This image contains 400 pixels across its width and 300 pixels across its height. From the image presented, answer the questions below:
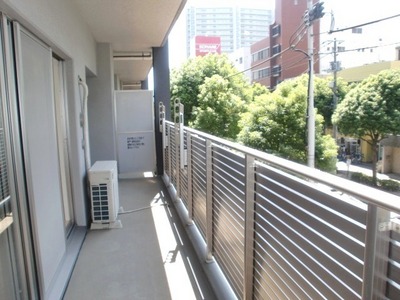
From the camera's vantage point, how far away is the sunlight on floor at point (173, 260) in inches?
89.4

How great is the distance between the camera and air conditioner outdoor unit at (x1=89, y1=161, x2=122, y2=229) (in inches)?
136

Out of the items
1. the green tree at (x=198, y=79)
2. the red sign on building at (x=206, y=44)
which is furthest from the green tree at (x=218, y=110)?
the red sign on building at (x=206, y=44)

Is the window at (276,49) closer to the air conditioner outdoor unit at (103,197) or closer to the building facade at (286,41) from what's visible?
the building facade at (286,41)

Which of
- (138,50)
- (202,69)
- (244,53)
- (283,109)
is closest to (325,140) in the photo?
(283,109)

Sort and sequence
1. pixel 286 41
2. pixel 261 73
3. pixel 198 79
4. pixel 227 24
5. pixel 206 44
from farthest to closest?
pixel 227 24, pixel 206 44, pixel 261 73, pixel 286 41, pixel 198 79

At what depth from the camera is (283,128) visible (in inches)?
574

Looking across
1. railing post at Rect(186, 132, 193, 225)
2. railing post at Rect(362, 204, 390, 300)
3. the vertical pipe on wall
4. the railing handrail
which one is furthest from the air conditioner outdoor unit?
railing post at Rect(362, 204, 390, 300)

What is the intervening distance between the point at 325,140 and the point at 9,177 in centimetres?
1465

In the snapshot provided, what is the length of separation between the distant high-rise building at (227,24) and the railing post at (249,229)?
283 ft

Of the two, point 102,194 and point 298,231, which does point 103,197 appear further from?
point 298,231

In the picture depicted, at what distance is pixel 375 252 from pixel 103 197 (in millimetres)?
3067

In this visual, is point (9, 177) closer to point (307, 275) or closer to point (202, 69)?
point (307, 275)

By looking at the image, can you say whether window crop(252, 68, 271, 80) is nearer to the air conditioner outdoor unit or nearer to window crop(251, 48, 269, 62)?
window crop(251, 48, 269, 62)

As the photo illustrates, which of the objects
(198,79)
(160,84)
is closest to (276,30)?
(198,79)
